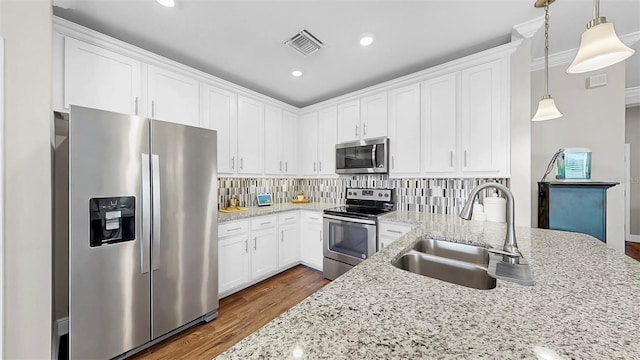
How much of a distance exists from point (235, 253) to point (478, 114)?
2.88 meters

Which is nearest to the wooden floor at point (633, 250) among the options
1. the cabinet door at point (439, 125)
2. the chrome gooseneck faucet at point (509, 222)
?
the cabinet door at point (439, 125)

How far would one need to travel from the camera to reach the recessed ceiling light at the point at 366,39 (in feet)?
6.77

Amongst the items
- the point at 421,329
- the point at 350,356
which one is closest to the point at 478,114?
the point at 421,329

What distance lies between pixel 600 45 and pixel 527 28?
1.20 meters

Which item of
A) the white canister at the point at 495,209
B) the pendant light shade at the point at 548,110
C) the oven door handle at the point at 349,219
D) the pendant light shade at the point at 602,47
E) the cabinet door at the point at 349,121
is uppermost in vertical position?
the cabinet door at the point at 349,121

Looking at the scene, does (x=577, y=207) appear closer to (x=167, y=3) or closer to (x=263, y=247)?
(x=263, y=247)

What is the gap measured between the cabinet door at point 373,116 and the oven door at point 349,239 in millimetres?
1141

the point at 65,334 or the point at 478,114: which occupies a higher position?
the point at 478,114

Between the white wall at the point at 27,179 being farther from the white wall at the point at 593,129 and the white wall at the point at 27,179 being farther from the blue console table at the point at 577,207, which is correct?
the white wall at the point at 593,129

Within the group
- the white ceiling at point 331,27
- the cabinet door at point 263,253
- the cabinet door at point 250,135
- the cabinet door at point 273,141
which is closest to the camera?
the white ceiling at point 331,27

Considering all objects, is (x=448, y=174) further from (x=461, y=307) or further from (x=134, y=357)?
(x=134, y=357)

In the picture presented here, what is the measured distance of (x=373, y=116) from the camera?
2.99 metres

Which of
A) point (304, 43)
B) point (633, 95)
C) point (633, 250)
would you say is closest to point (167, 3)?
point (304, 43)

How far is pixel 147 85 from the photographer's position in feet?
7.16
